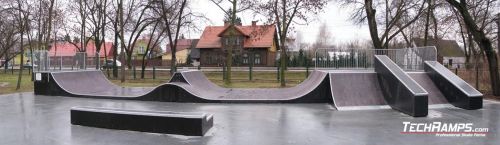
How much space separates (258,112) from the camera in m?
10.7

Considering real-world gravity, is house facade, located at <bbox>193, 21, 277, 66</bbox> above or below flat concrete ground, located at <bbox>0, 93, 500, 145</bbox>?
above

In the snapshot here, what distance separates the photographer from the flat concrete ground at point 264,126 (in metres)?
7.05

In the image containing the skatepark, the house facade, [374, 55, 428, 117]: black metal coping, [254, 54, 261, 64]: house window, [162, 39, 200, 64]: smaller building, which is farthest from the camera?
[162, 39, 200, 64]: smaller building

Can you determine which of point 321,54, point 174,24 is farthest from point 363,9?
point 174,24

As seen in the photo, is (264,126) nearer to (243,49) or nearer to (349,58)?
(349,58)

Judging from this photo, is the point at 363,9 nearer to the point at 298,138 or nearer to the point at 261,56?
the point at 298,138

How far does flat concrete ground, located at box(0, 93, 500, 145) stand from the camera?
7051 mm

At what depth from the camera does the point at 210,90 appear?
16281 mm

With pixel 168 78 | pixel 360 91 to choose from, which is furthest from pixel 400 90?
pixel 168 78

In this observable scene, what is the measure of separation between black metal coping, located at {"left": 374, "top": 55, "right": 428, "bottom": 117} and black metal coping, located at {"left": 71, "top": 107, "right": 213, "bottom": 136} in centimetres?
516

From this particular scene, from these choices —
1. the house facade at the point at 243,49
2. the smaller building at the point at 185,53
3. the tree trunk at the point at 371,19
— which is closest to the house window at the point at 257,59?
the house facade at the point at 243,49

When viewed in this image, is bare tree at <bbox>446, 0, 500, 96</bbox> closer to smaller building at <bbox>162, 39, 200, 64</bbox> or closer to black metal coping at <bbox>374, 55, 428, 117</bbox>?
black metal coping at <bbox>374, 55, 428, 117</bbox>

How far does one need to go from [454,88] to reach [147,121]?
9102 mm

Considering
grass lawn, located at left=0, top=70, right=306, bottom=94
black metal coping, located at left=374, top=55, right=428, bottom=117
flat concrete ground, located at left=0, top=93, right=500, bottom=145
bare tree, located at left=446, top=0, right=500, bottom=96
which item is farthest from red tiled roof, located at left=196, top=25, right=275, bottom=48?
flat concrete ground, located at left=0, top=93, right=500, bottom=145
